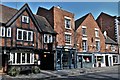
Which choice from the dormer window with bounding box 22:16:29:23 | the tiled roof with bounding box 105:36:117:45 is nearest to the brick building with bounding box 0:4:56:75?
the dormer window with bounding box 22:16:29:23

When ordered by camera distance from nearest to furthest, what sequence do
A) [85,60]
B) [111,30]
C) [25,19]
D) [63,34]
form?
1. [25,19]
2. [63,34]
3. [85,60]
4. [111,30]

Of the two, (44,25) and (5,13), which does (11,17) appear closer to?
(5,13)

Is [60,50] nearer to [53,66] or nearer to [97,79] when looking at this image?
[53,66]

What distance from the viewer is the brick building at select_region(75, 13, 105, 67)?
3291cm

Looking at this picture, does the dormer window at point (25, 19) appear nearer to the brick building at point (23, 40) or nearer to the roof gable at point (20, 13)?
the brick building at point (23, 40)

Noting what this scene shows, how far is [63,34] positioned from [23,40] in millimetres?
7314

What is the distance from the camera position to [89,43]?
114 ft

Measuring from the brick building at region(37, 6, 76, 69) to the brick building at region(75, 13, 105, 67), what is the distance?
64.5 inches

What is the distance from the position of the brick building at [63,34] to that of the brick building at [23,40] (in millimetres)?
1167

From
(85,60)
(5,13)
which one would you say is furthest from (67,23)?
(5,13)

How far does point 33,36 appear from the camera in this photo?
26.2 meters

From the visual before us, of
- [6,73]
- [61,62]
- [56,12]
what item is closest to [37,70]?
[6,73]

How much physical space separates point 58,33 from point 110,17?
17.5 m

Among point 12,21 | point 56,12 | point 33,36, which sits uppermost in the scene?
point 56,12
